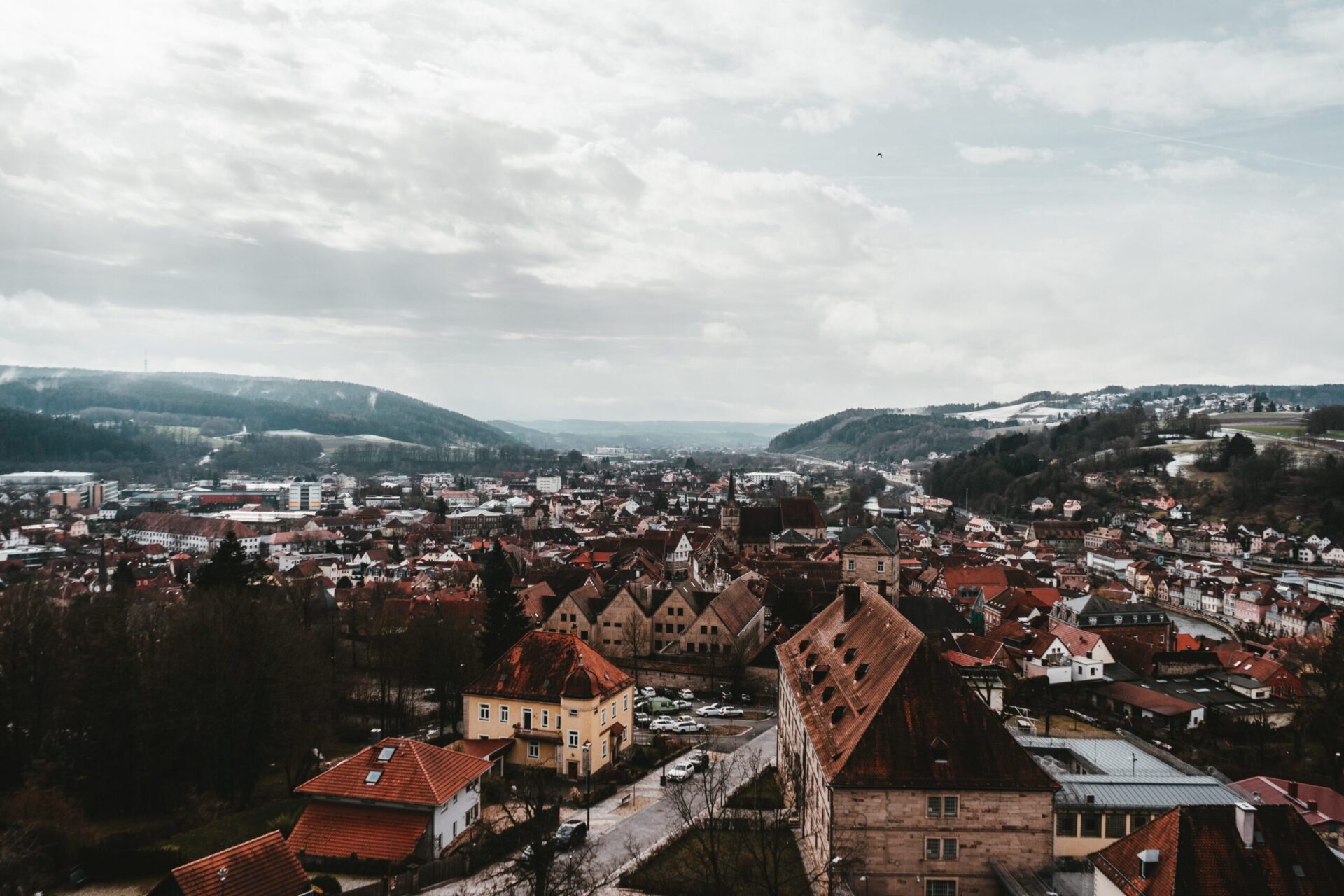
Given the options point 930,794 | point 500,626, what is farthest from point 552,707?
point 930,794

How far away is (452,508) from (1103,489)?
12585cm

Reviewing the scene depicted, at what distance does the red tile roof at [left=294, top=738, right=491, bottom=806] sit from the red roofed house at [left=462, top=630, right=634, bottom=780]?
5672 millimetres

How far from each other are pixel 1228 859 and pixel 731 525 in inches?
3735

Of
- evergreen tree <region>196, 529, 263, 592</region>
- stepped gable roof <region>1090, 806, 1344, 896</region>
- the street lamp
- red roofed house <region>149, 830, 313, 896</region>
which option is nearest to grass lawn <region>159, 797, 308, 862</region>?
red roofed house <region>149, 830, 313, 896</region>

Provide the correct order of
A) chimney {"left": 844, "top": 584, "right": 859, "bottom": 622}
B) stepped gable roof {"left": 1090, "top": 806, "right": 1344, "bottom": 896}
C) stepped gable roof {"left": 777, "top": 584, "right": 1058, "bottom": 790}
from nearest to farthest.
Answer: stepped gable roof {"left": 1090, "top": 806, "right": 1344, "bottom": 896} → stepped gable roof {"left": 777, "top": 584, "right": 1058, "bottom": 790} → chimney {"left": 844, "top": 584, "right": 859, "bottom": 622}

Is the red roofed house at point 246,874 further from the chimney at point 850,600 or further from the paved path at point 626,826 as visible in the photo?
the chimney at point 850,600

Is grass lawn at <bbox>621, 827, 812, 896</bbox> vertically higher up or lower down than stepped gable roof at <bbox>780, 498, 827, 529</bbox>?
lower down

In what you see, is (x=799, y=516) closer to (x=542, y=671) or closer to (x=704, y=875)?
(x=542, y=671)

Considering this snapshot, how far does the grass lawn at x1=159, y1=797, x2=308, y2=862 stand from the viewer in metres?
24.9

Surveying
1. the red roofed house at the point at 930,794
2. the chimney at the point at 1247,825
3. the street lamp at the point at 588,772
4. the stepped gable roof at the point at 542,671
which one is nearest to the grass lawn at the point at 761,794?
the street lamp at the point at 588,772

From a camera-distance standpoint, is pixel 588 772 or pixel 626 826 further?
pixel 588 772

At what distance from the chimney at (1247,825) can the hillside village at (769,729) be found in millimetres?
116

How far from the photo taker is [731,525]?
11325 cm

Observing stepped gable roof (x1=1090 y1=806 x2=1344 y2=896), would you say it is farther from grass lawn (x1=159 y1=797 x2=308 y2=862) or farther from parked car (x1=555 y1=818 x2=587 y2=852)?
grass lawn (x1=159 y1=797 x2=308 y2=862)
